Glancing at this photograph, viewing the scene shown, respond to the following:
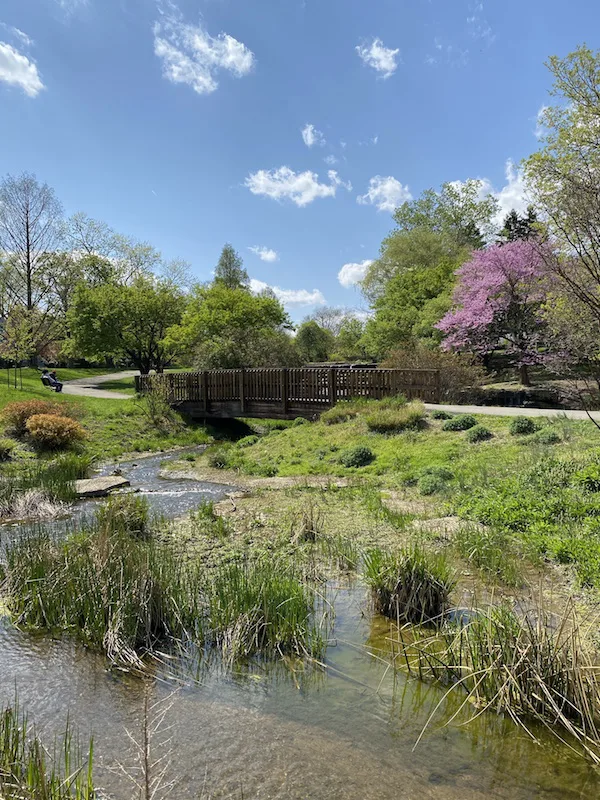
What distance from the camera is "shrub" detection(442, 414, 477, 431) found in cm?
1246

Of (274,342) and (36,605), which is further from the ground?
(274,342)

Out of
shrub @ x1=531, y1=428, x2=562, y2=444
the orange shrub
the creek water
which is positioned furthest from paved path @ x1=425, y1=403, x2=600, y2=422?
the orange shrub

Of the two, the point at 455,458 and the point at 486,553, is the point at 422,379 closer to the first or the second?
the point at 455,458

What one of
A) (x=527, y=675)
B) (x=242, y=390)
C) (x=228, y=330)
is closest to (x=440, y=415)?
(x=242, y=390)

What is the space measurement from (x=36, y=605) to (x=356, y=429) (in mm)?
10489

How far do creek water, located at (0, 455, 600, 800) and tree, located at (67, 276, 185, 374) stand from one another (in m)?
30.3

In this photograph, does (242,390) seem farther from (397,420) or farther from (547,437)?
(547,437)

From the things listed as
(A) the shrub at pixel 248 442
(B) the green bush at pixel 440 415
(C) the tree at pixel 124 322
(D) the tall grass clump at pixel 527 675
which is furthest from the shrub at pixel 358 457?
(C) the tree at pixel 124 322

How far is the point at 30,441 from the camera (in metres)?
14.6

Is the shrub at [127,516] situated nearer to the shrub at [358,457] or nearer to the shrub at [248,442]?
the shrub at [358,457]

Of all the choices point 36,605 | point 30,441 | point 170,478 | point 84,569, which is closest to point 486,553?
point 84,569

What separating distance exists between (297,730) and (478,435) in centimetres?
936

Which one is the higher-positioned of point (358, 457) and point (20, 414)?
point (20, 414)

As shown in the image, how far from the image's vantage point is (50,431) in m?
14.4
